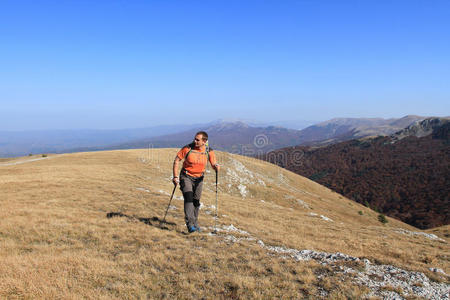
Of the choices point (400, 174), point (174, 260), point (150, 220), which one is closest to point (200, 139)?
point (174, 260)

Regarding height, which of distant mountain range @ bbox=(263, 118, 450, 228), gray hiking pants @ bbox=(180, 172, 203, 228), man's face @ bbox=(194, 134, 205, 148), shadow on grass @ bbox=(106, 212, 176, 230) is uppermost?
man's face @ bbox=(194, 134, 205, 148)

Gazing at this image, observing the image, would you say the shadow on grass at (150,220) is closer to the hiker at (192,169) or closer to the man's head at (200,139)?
the hiker at (192,169)

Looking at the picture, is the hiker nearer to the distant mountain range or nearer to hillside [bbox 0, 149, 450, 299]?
hillside [bbox 0, 149, 450, 299]

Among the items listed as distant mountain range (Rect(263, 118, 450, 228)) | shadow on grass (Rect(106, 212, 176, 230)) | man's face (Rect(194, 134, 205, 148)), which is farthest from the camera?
distant mountain range (Rect(263, 118, 450, 228))

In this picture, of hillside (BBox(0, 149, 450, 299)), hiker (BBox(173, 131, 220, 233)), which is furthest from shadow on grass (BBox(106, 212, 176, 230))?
hiker (BBox(173, 131, 220, 233))

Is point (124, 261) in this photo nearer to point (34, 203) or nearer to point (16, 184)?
point (34, 203)

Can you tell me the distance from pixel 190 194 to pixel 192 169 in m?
1.02

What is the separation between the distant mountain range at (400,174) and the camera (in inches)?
3593

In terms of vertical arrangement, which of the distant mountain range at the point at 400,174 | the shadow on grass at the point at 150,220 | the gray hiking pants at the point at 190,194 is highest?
the gray hiking pants at the point at 190,194

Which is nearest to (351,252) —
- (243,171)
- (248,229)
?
(248,229)

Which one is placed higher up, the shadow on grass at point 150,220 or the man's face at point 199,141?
the man's face at point 199,141

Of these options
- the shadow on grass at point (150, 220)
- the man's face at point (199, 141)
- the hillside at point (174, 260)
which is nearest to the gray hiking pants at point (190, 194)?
the hillside at point (174, 260)

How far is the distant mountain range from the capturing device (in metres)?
91.2

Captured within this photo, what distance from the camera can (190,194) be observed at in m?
9.71
